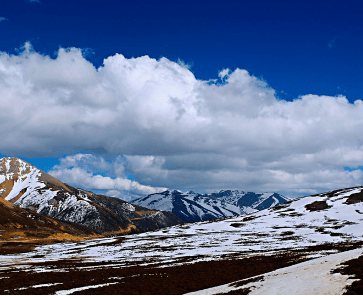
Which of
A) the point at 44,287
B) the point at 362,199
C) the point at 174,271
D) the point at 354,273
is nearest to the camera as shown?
the point at 354,273

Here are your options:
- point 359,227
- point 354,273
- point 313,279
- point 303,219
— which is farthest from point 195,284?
point 303,219

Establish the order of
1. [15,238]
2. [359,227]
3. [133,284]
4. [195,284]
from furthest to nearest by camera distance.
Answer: [15,238], [359,227], [133,284], [195,284]

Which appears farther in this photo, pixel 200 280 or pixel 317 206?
pixel 317 206

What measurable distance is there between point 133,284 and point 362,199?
179954mm

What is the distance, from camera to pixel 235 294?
26219 mm

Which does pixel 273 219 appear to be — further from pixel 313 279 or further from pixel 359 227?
pixel 313 279

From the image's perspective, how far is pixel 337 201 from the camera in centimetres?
18388

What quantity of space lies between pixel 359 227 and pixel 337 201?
3106 inches

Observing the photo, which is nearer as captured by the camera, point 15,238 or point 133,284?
point 133,284

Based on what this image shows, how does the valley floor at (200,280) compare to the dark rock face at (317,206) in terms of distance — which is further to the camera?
the dark rock face at (317,206)

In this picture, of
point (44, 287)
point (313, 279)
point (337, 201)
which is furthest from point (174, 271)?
point (337, 201)

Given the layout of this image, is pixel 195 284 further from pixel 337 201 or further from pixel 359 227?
pixel 337 201

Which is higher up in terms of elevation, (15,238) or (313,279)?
(313,279)

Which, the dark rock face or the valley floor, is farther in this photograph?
the dark rock face
